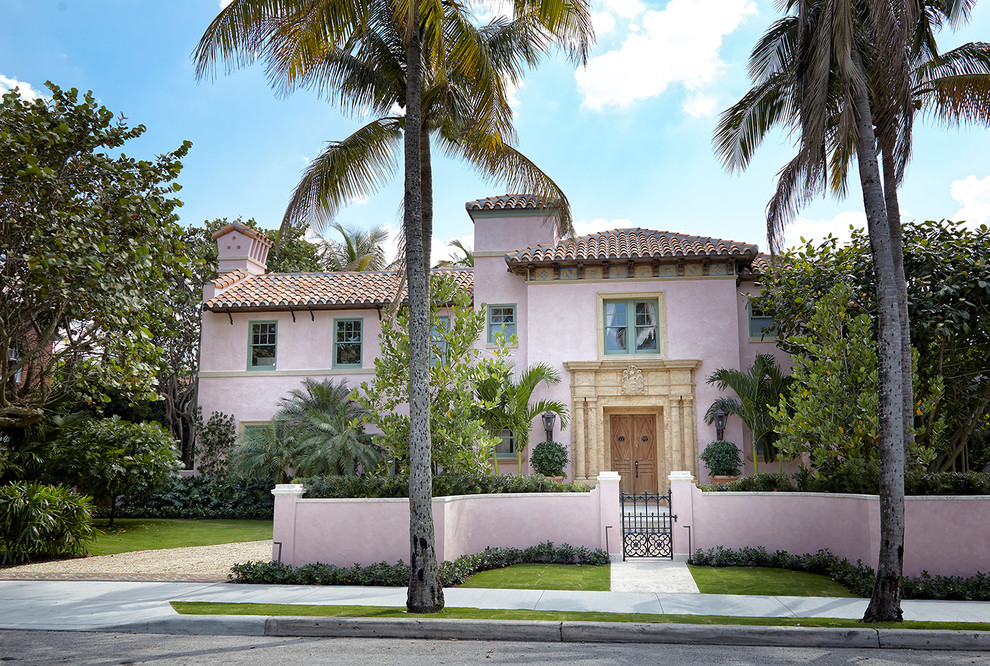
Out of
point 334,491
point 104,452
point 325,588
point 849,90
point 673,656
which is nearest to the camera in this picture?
point 673,656

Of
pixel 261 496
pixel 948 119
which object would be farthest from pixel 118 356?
pixel 948 119

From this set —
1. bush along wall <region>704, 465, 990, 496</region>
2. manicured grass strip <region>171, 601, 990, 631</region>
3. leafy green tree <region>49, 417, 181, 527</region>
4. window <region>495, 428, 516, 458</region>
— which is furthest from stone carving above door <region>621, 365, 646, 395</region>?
manicured grass strip <region>171, 601, 990, 631</region>

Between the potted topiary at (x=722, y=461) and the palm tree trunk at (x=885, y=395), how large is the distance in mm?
9912

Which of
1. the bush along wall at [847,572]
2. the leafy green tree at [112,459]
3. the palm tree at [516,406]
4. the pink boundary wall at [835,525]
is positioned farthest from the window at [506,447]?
the bush along wall at [847,572]

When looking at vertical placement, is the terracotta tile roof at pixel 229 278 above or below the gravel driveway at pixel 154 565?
above

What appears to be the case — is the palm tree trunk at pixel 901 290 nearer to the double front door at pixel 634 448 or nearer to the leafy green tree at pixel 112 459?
the double front door at pixel 634 448

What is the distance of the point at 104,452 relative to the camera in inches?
691

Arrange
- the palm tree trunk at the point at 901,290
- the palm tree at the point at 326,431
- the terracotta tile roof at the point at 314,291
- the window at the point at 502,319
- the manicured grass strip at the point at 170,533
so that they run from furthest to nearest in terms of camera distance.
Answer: the terracotta tile roof at the point at 314,291
the window at the point at 502,319
the palm tree at the point at 326,431
the manicured grass strip at the point at 170,533
the palm tree trunk at the point at 901,290

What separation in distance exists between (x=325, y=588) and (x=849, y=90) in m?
9.66

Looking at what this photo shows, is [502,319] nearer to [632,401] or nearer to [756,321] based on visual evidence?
[632,401]

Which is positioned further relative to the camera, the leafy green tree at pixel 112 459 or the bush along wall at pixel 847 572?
the leafy green tree at pixel 112 459

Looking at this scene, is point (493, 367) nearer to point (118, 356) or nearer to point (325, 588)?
point (325, 588)

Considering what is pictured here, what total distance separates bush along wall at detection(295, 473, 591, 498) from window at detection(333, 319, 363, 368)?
10.0 m

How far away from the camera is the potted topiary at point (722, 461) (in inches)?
744
